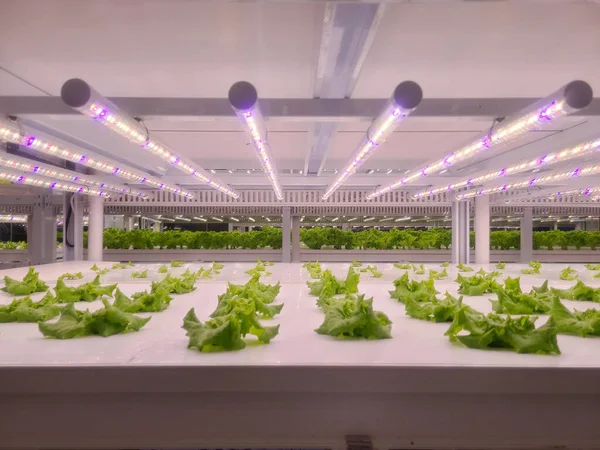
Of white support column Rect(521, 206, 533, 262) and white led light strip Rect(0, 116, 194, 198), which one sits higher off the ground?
white led light strip Rect(0, 116, 194, 198)

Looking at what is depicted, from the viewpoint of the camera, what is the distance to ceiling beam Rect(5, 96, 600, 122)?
351 cm

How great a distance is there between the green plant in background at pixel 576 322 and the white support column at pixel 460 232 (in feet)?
25.5

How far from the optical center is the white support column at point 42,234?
1057 cm

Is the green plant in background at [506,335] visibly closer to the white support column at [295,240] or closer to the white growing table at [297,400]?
the white growing table at [297,400]

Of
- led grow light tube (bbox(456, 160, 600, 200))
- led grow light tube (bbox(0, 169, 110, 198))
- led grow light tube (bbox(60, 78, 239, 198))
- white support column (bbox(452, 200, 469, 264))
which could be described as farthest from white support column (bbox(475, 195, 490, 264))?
led grow light tube (bbox(0, 169, 110, 198))

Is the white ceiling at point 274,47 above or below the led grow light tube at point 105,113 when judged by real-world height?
above

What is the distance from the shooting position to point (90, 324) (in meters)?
1.83

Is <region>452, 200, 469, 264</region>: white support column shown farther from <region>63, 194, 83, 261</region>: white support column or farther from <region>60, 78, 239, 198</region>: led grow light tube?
<region>63, 194, 83, 261</region>: white support column

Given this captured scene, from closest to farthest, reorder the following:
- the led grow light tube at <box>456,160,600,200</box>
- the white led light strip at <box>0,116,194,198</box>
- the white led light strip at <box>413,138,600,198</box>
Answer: the white led light strip at <box>0,116,194,198</box>, the white led light strip at <box>413,138,600,198</box>, the led grow light tube at <box>456,160,600,200</box>

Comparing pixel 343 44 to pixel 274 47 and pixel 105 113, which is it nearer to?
pixel 274 47

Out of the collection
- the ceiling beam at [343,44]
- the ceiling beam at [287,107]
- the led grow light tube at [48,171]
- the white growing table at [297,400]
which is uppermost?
the ceiling beam at [343,44]

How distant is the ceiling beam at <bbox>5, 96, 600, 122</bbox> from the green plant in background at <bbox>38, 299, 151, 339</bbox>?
6.95 feet

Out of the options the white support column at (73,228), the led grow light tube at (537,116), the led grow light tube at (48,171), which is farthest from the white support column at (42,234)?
the led grow light tube at (537,116)

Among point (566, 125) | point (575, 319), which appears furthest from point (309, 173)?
point (575, 319)
